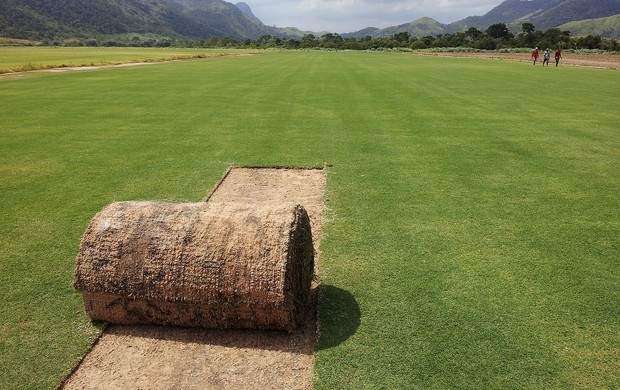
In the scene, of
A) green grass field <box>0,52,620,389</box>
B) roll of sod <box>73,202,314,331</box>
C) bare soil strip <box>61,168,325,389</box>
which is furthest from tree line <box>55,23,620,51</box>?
bare soil strip <box>61,168,325,389</box>

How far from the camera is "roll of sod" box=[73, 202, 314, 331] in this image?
5012 millimetres

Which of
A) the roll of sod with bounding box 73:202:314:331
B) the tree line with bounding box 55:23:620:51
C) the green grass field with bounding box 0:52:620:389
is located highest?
the tree line with bounding box 55:23:620:51

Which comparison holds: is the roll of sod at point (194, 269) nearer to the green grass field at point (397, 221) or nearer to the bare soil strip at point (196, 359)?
the bare soil strip at point (196, 359)

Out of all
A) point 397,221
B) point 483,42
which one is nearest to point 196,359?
point 397,221

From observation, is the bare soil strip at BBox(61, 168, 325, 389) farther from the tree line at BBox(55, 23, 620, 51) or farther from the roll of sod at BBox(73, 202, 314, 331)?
the tree line at BBox(55, 23, 620, 51)

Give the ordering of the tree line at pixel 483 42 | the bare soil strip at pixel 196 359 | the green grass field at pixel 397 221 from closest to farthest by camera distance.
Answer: the bare soil strip at pixel 196 359
the green grass field at pixel 397 221
the tree line at pixel 483 42

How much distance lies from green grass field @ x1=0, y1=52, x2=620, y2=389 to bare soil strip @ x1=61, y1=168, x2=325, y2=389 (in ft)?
0.80

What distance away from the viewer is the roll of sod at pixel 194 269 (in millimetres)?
5012

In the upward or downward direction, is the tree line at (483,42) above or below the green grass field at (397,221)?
above

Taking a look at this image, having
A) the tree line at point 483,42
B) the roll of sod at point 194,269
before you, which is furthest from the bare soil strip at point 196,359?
the tree line at point 483,42

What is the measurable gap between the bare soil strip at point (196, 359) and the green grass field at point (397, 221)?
0.24m

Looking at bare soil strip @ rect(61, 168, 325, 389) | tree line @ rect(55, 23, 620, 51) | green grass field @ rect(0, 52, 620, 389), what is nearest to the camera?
bare soil strip @ rect(61, 168, 325, 389)

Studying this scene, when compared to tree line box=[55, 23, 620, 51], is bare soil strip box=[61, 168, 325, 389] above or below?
below

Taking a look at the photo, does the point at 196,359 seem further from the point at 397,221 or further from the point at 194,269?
the point at 397,221
